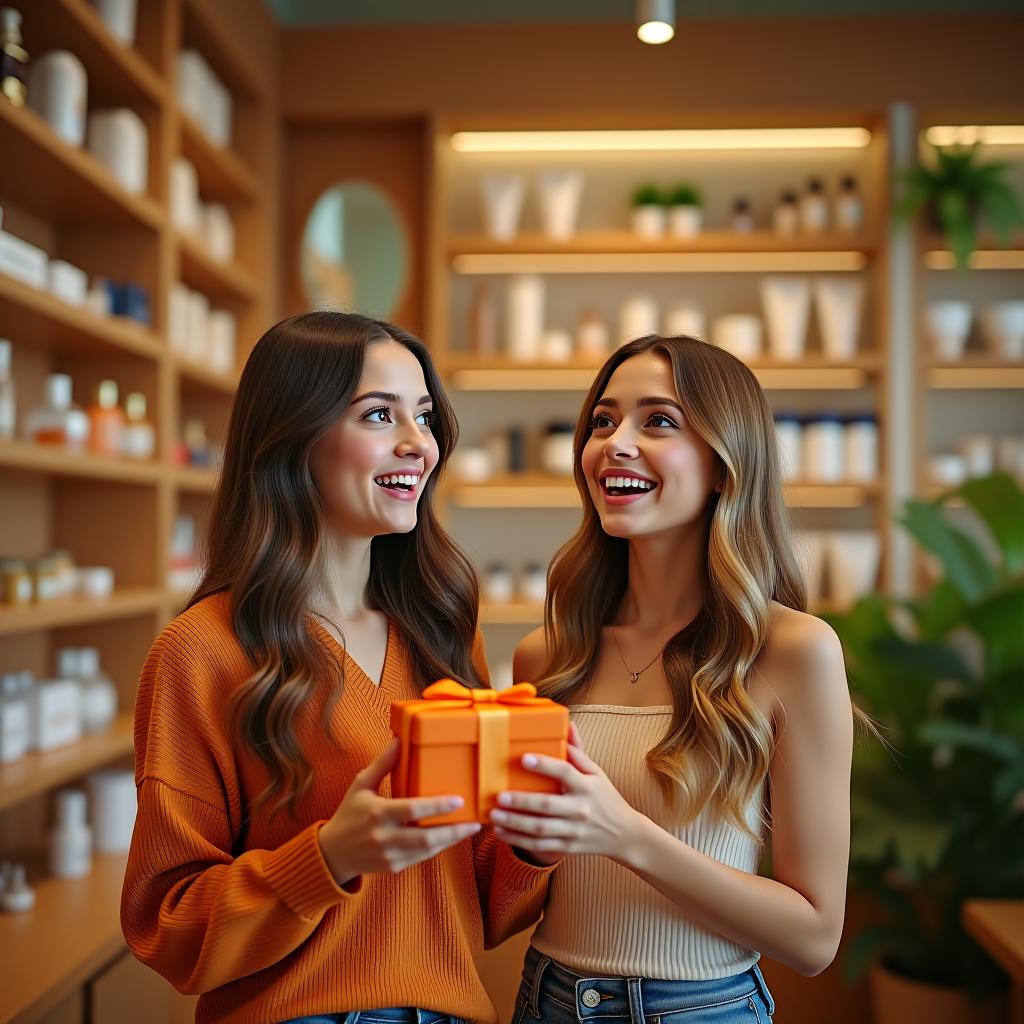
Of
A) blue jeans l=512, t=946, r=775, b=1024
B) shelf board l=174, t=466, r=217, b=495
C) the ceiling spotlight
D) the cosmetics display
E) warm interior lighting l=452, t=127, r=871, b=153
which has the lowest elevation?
blue jeans l=512, t=946, r=775, b=1024

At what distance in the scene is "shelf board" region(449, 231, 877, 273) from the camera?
3861mm

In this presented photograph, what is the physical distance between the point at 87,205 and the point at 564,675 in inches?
76.5

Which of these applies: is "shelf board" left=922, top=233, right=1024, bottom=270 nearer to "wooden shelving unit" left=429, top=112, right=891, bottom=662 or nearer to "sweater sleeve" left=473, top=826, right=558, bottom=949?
"wooden shelving unit" left=429, top=112, right=891, bottom=662

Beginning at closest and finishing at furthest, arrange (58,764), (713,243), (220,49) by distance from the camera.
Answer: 1. (58,764)
2. (220,49)
3. (713,243)

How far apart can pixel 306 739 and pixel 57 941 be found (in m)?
1.20

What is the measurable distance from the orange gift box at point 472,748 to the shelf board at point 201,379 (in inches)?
85.8

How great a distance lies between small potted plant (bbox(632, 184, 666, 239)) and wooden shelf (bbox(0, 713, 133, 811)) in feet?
7.66

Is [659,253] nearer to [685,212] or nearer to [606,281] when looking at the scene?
[685,212]

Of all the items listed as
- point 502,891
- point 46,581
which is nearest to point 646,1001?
point 502,891

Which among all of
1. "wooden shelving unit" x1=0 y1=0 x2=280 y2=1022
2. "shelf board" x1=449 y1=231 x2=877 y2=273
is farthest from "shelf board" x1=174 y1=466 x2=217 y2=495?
"shelf board" x1=449 y1=231 x2=877 y2=273

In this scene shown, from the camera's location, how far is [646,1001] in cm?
133

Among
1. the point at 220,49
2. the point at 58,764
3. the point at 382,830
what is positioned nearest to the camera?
the point at 382,830

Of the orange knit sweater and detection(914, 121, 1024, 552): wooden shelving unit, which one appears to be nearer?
the orange knit sweater

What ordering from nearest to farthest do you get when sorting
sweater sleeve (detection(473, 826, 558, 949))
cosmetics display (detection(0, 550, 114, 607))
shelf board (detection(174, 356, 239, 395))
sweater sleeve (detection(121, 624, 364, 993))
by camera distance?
sweater sleeve (detection(121, 624, 364, 993)) → sweater sleeve (detection(473, 826, 558, 949)) → cosmetics display (detection(0, 550, 114, 607)) → shelf board (detection(174, 356, 239, 395))
